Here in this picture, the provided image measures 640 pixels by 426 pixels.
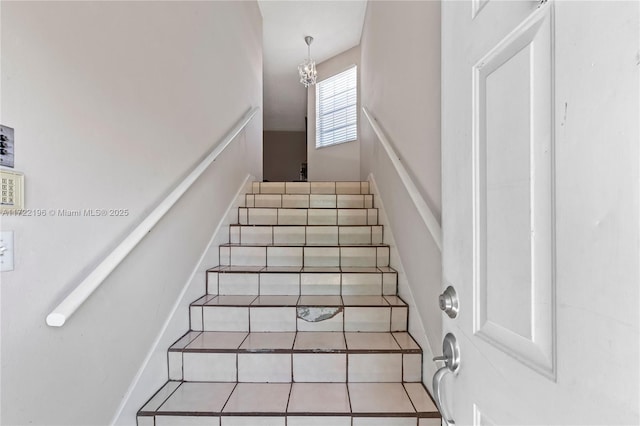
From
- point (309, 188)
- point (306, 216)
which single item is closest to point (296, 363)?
point (306, 216)

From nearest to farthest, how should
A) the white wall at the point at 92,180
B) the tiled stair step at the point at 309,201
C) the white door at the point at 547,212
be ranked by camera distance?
1. the white door at the point at 547,212
2. the white wall at the point at 92,180
3. the tiled stair step at the point at 309,201

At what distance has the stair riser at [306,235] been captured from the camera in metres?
2.17

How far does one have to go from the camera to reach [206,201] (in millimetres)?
1810

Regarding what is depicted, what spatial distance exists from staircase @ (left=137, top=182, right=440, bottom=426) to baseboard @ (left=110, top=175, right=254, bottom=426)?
4 centimetres

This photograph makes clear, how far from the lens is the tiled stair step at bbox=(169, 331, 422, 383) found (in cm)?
128

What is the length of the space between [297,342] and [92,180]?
1063mm

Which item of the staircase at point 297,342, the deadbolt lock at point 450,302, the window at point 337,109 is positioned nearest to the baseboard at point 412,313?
the staircase at point 297,342

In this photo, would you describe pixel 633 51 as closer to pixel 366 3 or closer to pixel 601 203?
pixel 601 203

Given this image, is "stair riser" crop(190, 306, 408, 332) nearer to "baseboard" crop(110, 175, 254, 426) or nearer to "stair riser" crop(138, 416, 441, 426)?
"baseboard" crop(110, 175, 254, 426)

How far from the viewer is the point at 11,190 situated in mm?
683

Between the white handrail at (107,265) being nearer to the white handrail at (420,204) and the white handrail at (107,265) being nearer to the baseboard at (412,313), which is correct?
the white handrail at (420,204)

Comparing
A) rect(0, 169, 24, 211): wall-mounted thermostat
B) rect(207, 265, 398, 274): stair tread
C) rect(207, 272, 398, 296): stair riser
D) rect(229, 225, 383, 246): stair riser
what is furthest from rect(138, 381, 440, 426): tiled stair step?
rect(229, 225, 383, 246): stair riser

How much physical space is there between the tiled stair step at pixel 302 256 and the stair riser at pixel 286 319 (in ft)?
1.62

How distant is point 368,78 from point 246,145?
1.40 m
